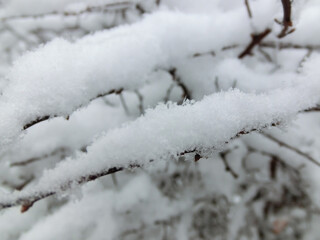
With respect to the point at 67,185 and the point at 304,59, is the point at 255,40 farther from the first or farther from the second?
the point at 67,185

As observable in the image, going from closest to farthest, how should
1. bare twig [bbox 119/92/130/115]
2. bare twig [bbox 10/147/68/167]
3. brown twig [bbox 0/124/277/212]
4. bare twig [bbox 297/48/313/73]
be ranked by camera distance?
brown twig [bbox 0/124/277/212], bare twig [bbox 297/48/313/73], bare twig [bbox 119/92/130/115], bare twig [bbox 10/147/68/167]

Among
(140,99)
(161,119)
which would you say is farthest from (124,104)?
(161,119)

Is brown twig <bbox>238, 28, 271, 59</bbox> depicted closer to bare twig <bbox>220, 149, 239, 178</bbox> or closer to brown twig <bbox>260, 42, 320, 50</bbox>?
brown twig <bbox>260, 42, 320, 50</bbox>

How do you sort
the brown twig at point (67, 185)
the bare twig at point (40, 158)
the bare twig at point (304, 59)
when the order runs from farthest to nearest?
the bare twig at point (40, 158) → the bare twig at point (304, 59) → the brown twig at point (67, 185)

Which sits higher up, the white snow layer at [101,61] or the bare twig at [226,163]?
the white snow layer at [101,61]

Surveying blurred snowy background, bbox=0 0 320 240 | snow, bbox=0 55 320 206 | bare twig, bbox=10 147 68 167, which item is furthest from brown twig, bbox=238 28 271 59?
bare twig, bbox=10 147 68 167

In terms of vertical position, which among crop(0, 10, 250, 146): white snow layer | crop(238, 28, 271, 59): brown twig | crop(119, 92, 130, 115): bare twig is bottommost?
crop(119, 92, 130, 115): bare twig

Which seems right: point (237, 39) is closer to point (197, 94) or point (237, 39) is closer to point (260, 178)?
point (197, 94)

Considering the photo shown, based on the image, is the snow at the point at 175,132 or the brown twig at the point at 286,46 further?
the brown twig at the point at 286,46

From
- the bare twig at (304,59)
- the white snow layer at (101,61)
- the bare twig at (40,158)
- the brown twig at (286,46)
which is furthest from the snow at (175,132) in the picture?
the bare twig at (40,158)

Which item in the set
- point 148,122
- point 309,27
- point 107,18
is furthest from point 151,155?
point 107,18

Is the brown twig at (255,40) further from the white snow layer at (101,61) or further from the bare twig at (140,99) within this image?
the bare twig at (140,99)
